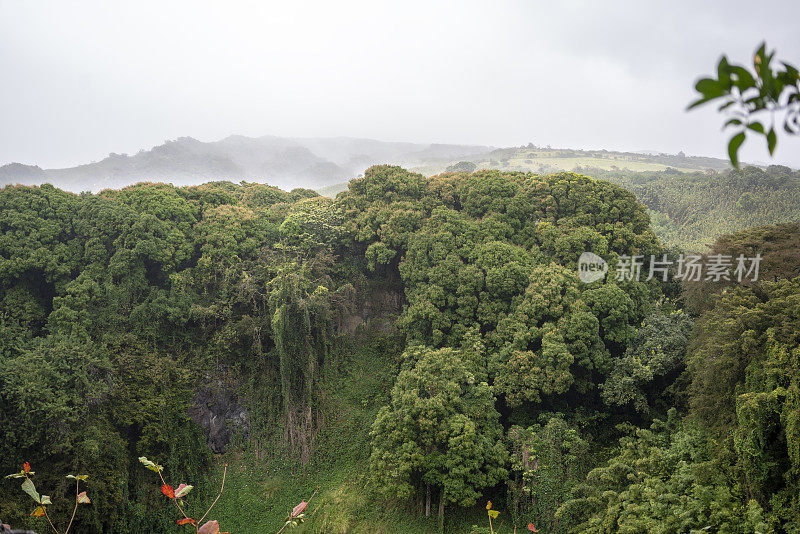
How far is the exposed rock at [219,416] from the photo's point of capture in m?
12.1

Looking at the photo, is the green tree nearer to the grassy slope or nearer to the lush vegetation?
the lush vegetation

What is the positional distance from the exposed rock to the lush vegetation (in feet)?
0.35

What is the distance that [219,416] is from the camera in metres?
12.4

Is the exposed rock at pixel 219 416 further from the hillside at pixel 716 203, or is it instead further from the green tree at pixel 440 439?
the hillside at pixel 716 203

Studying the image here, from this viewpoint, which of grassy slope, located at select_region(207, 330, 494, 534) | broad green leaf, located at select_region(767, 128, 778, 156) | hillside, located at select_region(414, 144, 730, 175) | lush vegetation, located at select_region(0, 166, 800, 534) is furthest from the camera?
hillside, located at select_region(414, 144, 730, 175)

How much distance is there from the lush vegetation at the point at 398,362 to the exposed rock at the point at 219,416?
0.35 feet

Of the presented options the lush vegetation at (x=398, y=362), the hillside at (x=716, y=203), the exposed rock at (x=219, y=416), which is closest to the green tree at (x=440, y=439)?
the lush vegetation at (x=398, y=362)

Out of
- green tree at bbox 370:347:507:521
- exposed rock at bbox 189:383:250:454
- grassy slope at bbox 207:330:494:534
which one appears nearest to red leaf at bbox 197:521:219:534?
green tree at bbox 370:347:507:521

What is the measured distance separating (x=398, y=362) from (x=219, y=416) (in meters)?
5.34

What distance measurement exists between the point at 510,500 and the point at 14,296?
13149 millimetres

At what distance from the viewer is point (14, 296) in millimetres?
11203

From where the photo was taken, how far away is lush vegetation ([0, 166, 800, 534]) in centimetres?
776

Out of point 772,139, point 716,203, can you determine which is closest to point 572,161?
point 716,203

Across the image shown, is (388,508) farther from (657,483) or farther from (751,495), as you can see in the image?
(751,495)
